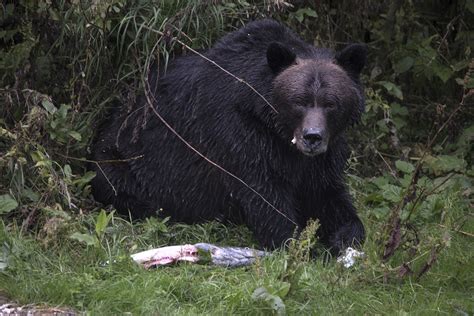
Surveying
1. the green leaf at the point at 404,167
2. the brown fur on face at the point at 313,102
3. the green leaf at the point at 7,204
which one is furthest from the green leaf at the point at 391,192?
the green leaf at the point at 7,204

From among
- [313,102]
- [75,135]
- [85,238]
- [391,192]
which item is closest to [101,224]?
[85,238]

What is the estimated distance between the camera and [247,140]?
23.2 ft

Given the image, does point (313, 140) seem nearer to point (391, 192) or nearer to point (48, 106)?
point (391, 192)

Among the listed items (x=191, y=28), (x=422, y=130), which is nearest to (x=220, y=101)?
(x=191, y=28)

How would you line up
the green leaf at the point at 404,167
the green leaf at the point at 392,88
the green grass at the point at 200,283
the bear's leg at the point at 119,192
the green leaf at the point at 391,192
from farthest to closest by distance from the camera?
the green leaf at the point at 392,88 < the green leaf at the point at 404,167 < the green leaf at the point at 391,192 < the bear's leg at the point at 119,192 < the green grass at the point at 200,283

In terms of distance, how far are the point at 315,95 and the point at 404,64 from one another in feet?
8.74

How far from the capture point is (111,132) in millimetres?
7789

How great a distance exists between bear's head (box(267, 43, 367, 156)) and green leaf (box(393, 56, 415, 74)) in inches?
88.8

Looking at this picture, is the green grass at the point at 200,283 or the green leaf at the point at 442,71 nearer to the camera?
the green grass at the point at 200,283

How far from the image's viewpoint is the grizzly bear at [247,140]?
6.93 metres

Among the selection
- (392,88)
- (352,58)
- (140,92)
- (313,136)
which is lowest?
(392,88)

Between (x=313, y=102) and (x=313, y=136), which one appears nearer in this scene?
(x=313, y=136)

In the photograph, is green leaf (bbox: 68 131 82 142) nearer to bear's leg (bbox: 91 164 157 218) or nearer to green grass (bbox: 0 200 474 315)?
bear's leg (bbox: 91 164 157 218)

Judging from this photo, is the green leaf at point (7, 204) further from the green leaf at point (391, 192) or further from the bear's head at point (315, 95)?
the green leaf at point (391, 192)
